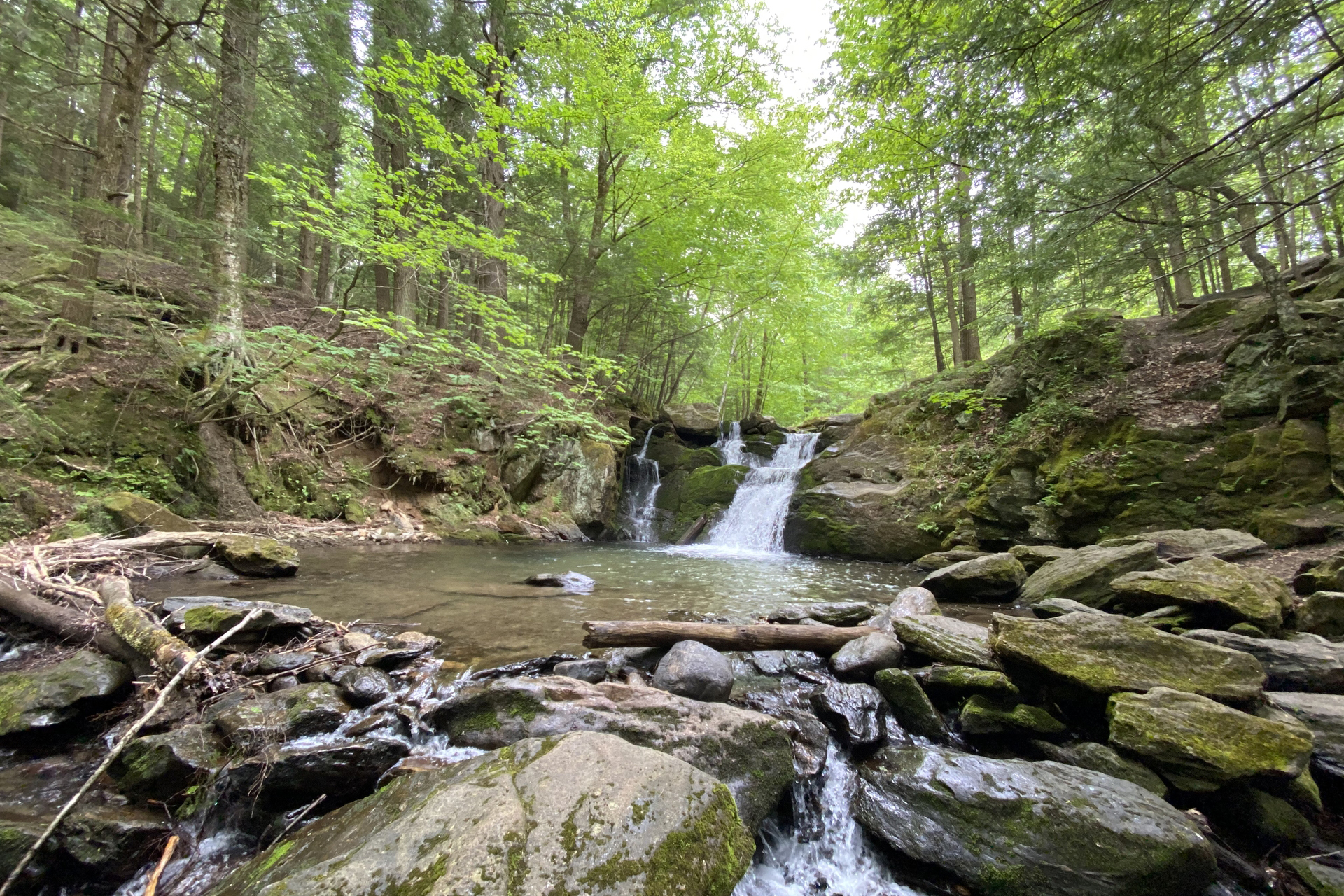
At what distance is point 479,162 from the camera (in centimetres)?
1153

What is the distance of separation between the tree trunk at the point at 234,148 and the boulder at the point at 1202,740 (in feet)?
34.3

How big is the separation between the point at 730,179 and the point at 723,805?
1286 cm

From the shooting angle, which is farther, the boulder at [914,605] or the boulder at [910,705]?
the boulder at [914,605]

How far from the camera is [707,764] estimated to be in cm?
248

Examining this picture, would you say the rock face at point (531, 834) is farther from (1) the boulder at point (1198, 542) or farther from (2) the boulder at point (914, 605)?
(1) the boulder at point (1198, 542)

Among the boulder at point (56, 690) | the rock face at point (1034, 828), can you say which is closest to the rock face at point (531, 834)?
the rock face at point (1034, 828)

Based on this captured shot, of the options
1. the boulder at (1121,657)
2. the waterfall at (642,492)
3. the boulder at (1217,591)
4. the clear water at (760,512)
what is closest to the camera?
the boulder at (1121,657)

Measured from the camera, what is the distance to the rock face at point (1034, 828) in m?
1.95

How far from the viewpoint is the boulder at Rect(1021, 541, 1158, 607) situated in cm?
492

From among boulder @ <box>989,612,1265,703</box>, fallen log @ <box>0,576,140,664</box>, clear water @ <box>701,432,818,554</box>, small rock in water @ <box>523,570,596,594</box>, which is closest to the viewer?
boulder @ <box>989,612,1265,703</box>

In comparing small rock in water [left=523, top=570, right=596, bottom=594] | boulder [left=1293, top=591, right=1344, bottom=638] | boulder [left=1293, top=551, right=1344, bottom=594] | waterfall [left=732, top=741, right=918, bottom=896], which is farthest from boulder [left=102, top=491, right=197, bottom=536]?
boulder [left=1293, top=551, right=1344, bottom=594]

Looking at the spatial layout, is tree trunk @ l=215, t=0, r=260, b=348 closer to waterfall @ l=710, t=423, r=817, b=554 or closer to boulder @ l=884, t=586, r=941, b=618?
boulder @ l=884, t=586, r=941, b=618

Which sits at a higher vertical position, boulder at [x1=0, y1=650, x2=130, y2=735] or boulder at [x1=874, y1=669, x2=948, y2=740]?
boulder at [x1=0, y1=650, x2=130, y2=735]

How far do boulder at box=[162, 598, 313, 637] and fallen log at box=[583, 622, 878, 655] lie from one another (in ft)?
7.32
